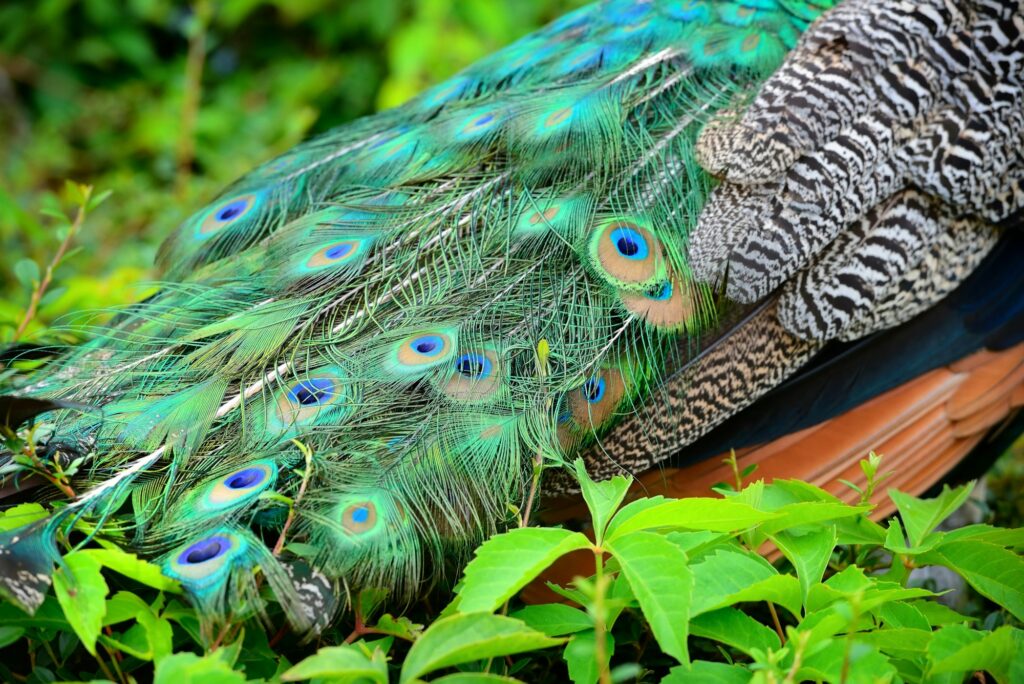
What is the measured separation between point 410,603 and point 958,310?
1.37 meters

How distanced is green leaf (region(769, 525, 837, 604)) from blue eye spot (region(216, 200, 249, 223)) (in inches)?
50.7

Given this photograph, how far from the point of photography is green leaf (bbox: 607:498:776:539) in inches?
47.6

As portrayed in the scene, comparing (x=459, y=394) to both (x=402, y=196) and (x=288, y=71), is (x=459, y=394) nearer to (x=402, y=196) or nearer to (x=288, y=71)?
(x=402, y=196)

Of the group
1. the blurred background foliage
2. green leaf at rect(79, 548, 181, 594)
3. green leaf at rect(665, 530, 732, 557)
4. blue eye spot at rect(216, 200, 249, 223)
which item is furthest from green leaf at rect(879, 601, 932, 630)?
the blurred background foliage

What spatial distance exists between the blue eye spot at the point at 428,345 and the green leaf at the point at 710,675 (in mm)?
642

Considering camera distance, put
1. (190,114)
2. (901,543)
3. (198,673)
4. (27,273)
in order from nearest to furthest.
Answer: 1. (198,673)
2. (901,543)
3. (27,273)
4. (190,114)

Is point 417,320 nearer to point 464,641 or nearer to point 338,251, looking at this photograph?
point 338,251

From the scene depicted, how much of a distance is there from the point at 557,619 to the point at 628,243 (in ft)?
2.44

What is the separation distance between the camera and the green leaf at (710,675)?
3.86ft

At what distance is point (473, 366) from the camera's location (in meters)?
1.56

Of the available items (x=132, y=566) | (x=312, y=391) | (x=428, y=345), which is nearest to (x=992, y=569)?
(x=428, y=345)

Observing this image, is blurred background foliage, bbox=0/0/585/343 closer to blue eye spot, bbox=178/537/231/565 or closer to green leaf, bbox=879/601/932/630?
blue eye spot, bbox=178/537/231/565

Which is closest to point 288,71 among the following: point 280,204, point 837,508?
point 280,204

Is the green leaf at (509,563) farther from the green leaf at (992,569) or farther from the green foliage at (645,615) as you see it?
the green leaf at (992,569)
